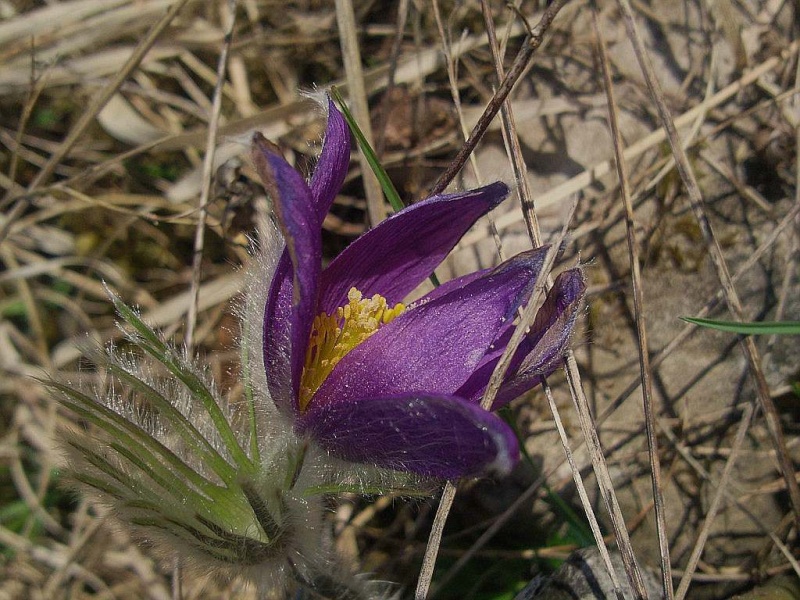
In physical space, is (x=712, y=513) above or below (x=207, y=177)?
below

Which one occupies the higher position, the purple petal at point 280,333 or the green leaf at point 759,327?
the purple petal at point 280,333

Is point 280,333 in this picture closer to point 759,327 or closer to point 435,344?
point 435,344

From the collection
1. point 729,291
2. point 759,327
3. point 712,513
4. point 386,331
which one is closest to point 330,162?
point 386,331

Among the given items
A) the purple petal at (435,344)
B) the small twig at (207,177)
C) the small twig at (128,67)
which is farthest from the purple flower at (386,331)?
the small twig at (128,67)

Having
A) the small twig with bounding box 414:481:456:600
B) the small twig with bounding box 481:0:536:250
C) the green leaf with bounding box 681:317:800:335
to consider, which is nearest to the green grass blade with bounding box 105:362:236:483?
the small twig with bounding box 414:481:456:600

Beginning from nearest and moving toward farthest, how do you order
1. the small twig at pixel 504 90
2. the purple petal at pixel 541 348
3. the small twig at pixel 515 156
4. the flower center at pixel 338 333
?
the purple petal at pixel 541 348 → the flower center at pixel 338 333 → the small twig at pixel 504 90 → the small twig at pixel 515 156

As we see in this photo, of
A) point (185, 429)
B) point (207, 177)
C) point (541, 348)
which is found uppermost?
point (207, 177)

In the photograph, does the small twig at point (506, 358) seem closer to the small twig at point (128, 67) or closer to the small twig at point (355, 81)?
the small twig at point (355, 81)

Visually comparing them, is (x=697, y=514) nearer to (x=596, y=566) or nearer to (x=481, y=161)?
(x=596, y=566)
